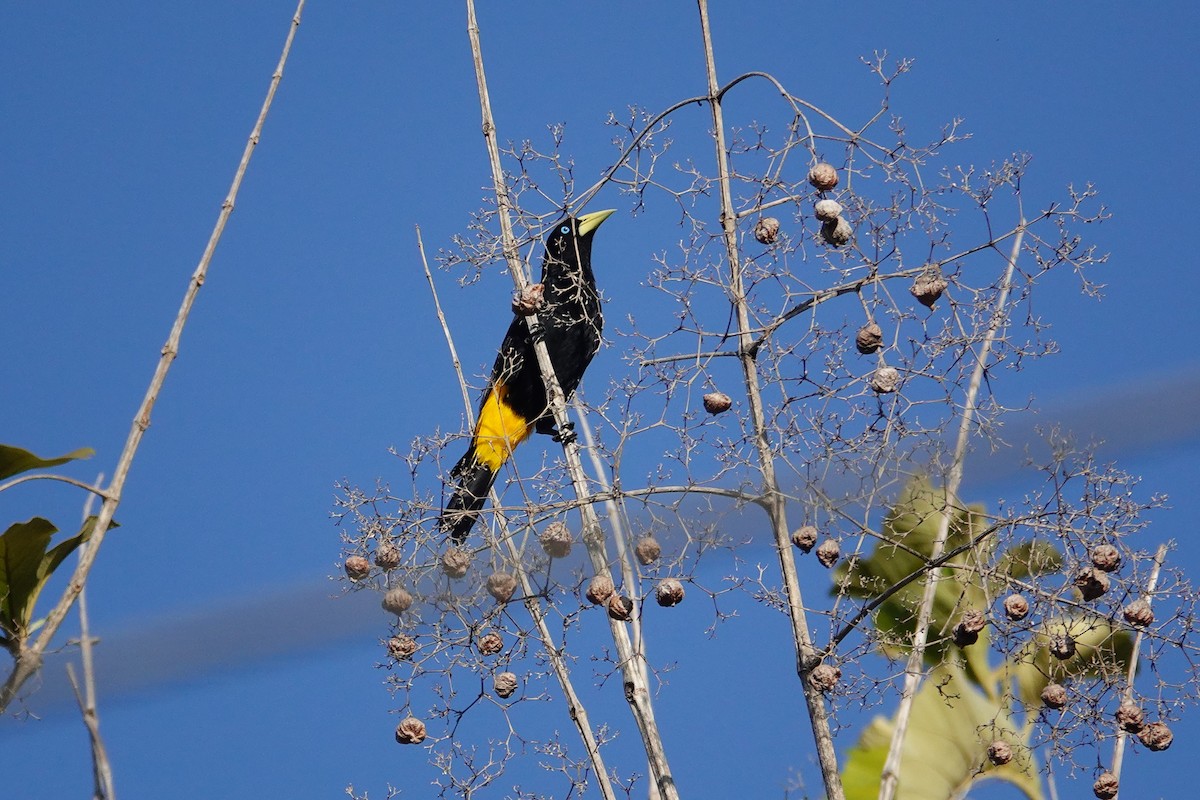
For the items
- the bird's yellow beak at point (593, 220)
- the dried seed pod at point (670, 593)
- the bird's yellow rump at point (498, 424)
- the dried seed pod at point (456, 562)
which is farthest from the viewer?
the bird's yellow beak at point (593, 220)

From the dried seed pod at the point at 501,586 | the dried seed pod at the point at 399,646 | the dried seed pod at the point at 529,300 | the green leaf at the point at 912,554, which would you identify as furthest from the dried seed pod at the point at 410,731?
the dried seed pod at the point at 529,300

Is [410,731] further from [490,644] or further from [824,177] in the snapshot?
[824,177]

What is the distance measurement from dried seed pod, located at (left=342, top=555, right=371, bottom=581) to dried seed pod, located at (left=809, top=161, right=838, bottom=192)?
1077 mm

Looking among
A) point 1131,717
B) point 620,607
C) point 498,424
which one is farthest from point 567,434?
point 498,424

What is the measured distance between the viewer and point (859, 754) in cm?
382

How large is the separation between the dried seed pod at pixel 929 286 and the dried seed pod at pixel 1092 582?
1.63ft

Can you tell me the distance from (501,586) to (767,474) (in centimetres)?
55

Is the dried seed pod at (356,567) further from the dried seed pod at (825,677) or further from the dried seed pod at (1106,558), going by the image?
the dried seed pod at (1106,558)

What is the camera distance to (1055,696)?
214cm

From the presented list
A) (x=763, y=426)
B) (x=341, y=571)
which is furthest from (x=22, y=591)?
(x=763, y=426)

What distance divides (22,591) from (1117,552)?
1.67 metres

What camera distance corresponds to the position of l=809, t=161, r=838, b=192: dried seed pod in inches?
89.5

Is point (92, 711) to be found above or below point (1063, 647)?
below

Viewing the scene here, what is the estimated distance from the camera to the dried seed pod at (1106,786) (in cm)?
209
